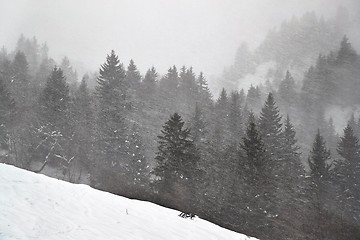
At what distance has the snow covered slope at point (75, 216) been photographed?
870 centimetres

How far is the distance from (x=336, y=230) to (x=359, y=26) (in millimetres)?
186477

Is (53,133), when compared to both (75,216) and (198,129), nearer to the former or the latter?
(198,129)

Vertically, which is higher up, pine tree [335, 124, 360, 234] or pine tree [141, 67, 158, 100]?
pine tree [141, 67, 158, 100]

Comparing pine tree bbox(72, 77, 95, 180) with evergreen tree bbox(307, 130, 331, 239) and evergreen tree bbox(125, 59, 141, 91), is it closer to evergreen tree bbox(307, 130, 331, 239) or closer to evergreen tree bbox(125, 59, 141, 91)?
evergreen tree bbox(125, 59, 141, 91)

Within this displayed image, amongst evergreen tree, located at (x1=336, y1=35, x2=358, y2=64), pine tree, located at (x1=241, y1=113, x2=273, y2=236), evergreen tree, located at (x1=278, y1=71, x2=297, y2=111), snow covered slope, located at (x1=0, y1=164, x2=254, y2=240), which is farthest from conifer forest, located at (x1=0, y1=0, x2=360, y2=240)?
evergreen tree, located at (x1=336, y1=35, x2=358, y2=64)

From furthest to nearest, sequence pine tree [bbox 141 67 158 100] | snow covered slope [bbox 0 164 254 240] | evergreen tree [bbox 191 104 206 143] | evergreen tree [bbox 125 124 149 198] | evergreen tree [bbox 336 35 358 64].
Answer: evergreen tree [bbox 336 35 358 64], pine tree [bbox 141 67 158 100], evergreen tree [bbox 191 104 206 143], evergreen tree [bbox 125 124 149 198], snow covered slope [bbox 0 164 254 240]

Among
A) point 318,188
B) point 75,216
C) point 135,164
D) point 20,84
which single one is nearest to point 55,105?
point 135,164

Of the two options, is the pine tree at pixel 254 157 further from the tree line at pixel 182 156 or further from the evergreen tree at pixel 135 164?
the evergreen tree at pixel 135 164

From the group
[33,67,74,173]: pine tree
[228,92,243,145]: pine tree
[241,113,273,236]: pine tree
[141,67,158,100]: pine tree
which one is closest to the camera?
[241,113,273,236]: pine tree

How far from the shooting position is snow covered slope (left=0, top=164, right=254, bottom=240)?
28.5ft

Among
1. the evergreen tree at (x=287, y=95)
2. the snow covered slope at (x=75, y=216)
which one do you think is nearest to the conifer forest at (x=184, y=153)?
the snow covered slope at (x=75, y=216)

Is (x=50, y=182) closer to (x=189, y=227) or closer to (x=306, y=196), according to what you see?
(x=189, y=227)

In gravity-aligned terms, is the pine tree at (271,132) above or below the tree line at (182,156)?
above

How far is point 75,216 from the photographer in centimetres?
993
